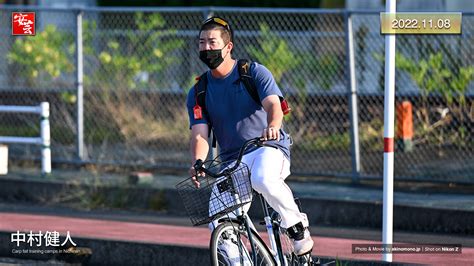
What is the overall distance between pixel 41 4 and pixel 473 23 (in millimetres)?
12165

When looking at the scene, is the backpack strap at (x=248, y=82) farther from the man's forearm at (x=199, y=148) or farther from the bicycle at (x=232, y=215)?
the man's forearm at (x=199, y=148)

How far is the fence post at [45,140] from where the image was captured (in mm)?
14388

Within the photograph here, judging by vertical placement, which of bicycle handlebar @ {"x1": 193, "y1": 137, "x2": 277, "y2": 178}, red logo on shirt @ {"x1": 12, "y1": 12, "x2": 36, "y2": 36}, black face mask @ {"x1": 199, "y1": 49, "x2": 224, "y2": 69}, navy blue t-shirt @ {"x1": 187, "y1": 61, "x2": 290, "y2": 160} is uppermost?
red logo on shirt @ {"x1": 12, "y1": 12, "x2": 36, "y2": 36}

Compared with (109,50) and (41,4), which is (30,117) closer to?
(109,50)

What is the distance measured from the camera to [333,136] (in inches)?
588

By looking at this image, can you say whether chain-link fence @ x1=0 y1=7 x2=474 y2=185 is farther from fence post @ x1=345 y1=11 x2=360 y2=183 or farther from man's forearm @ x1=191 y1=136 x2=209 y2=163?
man's forearm @ x1=191 y1=136 x2=209 y2=163

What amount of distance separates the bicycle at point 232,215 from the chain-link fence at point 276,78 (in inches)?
240

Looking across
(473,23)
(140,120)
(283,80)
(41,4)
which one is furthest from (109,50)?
(41,4)

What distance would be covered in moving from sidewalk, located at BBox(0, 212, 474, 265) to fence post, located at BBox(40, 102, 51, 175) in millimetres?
1674

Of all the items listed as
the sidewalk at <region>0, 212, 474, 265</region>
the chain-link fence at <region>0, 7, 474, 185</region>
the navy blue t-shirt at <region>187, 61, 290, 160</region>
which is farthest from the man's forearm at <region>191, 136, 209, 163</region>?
the chain-link fence at <region>0, 7, 474, 185</region>

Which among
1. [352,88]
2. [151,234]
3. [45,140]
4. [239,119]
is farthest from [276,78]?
[239,119]

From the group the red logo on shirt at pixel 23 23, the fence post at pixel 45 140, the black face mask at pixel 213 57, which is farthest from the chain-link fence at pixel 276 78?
the black face mask at pixel 213 57

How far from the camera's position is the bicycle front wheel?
7439 mm

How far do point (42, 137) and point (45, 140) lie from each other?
0.17 feet
